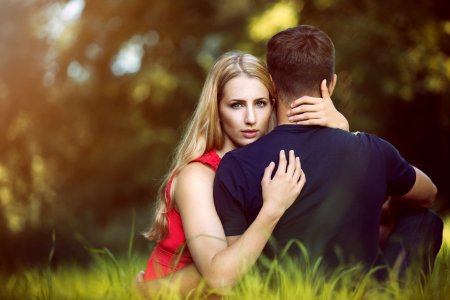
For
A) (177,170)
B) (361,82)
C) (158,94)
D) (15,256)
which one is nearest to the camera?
(177,170)

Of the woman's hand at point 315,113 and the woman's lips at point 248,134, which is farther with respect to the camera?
the woman's lips at point 248,134

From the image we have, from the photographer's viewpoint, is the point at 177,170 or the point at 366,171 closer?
the point at 366,171

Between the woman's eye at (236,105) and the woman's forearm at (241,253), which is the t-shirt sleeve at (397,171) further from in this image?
the woman's eye at (236,105)

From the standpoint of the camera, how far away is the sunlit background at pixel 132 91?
941cm

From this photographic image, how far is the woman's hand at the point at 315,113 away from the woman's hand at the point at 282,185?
0.61 feet

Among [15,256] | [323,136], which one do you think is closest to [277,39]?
[323,136]

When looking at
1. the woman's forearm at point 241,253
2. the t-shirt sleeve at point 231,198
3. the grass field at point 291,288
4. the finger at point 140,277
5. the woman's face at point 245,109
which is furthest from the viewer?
the woman's face at point 245,109

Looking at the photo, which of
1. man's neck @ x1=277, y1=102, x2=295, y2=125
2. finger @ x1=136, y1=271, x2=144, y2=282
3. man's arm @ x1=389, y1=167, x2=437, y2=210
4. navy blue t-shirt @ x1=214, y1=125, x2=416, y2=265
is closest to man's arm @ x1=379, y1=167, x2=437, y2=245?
man's arm @ x1=389, y1=167, x2=437, y2=210

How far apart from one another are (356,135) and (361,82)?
6647 millimetres

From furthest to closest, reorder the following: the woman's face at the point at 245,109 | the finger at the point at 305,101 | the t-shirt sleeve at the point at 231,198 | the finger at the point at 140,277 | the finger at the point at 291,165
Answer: the woman's face at the point at 245,109 < the finger at the point at 140,277 < the finger at the point at 305,101 < the t-shirt sleeve at the point at 231,198 < the finger at the point at 291,165

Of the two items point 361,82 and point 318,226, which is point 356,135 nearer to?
point 318,226

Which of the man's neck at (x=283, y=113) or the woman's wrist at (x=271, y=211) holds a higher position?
the man's neck at (x=283, y=113)

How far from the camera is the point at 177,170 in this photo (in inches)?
138

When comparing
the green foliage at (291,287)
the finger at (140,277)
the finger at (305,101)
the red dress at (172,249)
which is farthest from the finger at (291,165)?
the finger at (140,277)
